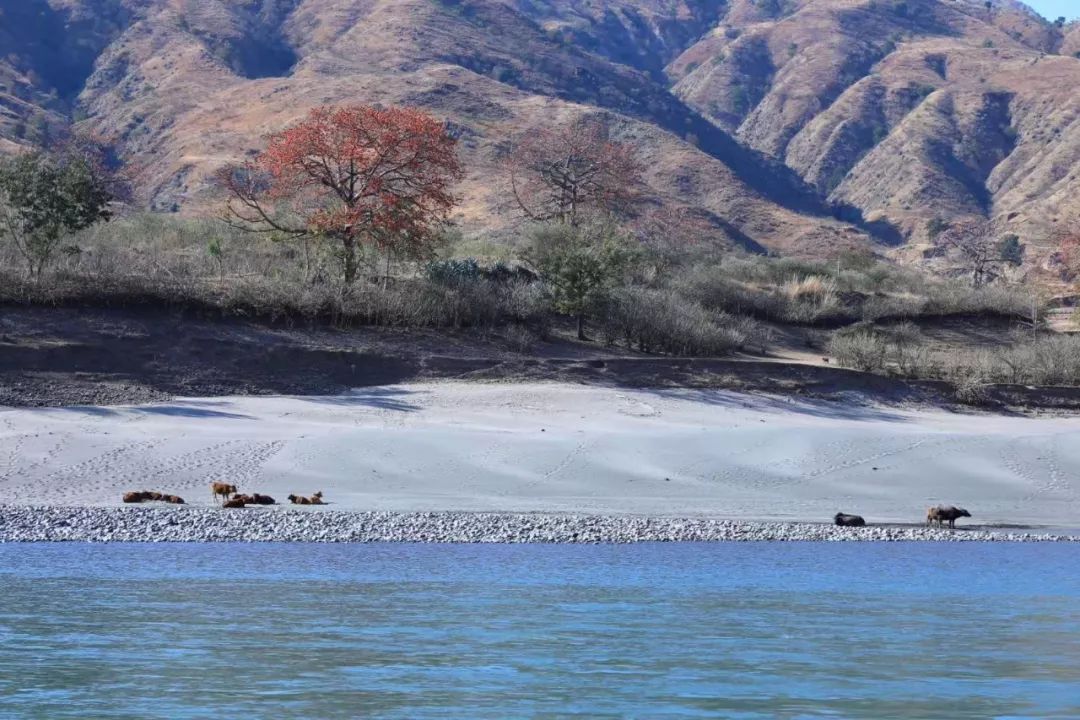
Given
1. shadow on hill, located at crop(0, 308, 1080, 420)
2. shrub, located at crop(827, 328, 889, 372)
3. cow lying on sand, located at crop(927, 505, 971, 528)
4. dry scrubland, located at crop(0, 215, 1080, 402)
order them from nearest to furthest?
cow lying on sand, located at crop(927, 505, 971, 528), shadow on hill, located at crop(0, 308, 1080, 420), dry scrubland, located at crop(0, 215, 1080, 402), shrub, located at crop(827, 328, 889, 372)

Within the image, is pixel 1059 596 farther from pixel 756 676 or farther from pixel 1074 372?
pixel 1074 372

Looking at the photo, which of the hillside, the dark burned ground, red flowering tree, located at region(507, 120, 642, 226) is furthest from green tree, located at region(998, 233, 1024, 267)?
the dark burned ground

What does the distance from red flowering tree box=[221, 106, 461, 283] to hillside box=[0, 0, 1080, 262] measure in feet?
83.5

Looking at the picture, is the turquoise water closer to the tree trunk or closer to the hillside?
the tree trunk

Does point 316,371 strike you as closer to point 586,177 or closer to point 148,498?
point 148,498

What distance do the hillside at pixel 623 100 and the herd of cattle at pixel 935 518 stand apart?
39869 millimetres

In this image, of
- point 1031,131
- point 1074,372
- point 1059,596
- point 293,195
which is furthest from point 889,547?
point 1031,131

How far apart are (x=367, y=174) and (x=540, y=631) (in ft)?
66.1

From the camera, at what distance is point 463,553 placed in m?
15.8

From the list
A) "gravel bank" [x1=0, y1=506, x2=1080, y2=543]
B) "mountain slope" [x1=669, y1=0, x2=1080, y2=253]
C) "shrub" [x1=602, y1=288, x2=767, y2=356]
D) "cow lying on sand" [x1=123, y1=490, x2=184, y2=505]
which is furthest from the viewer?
"mountain slope" [x1=669, y1=0, x2=1080, y2=253]

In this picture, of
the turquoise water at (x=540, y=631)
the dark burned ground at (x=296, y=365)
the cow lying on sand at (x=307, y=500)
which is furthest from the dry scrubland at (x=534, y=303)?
the turquoise water at (x=540, y=631)

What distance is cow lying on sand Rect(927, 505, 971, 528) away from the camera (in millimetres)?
17609

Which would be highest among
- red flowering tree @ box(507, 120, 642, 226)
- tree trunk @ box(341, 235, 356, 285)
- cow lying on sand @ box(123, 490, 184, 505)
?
red flowering tree @ box(507, 120, 642, 226)

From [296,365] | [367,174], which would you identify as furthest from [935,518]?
[367,174]
